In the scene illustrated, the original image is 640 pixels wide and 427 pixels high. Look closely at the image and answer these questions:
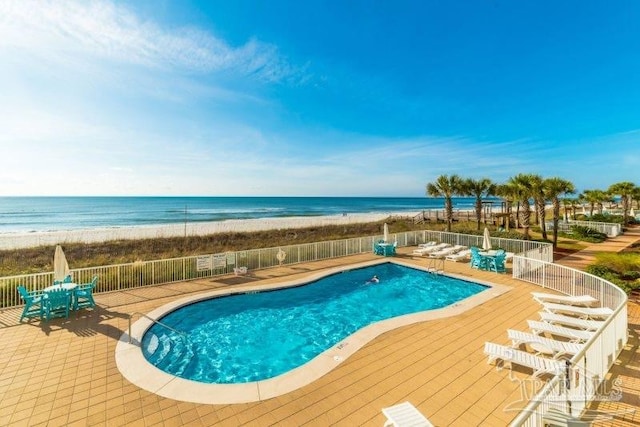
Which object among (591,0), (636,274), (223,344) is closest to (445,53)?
(591,0)

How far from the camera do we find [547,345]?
4.96m

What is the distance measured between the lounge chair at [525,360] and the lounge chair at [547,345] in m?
0.47

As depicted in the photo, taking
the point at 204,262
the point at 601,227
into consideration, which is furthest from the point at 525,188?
the point at 204,262

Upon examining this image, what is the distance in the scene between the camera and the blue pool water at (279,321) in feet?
18.5

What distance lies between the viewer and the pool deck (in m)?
3.62

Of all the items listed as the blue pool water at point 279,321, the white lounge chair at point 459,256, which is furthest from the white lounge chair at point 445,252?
the blue pool water at point 279,321

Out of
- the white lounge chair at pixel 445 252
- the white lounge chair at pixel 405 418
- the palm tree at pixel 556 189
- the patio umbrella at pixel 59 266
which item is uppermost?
the palm tree at pixel 556 189

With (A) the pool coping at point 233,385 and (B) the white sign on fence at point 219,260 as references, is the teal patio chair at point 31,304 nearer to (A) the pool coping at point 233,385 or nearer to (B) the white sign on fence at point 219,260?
(A) the pool coping at point 233,385

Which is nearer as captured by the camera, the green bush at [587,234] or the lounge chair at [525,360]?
the lounge chair at [525,360]

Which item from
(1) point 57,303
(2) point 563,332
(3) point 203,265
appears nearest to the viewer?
(2) point 563,332

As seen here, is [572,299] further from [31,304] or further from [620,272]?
[31,304]

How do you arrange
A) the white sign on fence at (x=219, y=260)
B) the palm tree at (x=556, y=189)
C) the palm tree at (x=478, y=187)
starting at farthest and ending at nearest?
the palm tree at (x=478, y=187) < the palm tree at (x=556, y=189) < the white sign on fence at (x=219, y=260)

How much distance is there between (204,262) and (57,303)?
425cm

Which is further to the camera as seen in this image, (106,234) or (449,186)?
(106,234)
